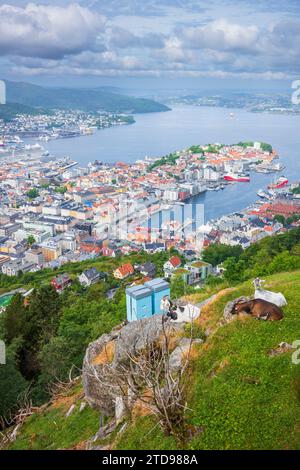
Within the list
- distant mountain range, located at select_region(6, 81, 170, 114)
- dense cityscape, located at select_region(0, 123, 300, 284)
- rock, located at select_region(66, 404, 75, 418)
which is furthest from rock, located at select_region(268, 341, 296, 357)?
distant mountain range, located at select_region(6, 81, 170, 114)

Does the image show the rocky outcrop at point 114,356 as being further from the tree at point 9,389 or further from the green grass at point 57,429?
the tree at point 9,389

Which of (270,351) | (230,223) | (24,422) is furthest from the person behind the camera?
(230,223)

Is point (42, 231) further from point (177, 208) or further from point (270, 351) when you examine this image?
point (270, 351)

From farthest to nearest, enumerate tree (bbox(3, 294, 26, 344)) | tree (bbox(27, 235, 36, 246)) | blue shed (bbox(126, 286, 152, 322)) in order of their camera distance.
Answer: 1. tree (bbox(27, 235, 36, 246))
2. tree (bbox(3, 294, 26, 344))
3. blue shed (bbox(126, 286, 152, 322))

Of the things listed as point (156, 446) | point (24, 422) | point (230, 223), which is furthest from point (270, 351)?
point (230, 223)

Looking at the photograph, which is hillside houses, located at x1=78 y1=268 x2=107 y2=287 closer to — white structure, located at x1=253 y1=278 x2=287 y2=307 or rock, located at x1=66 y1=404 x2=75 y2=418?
rock, located at x1=66 y1=404 x2=75 y2=418
